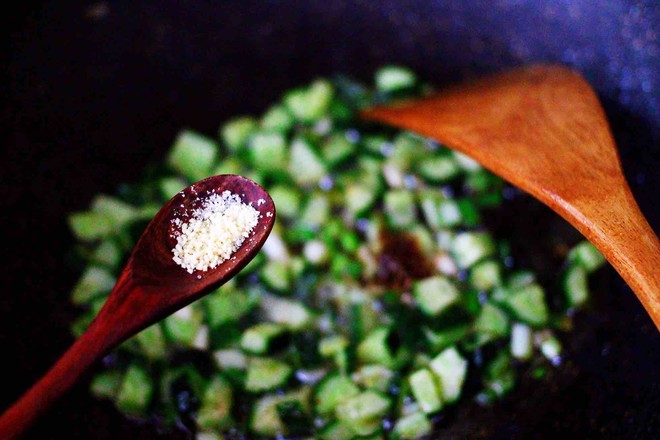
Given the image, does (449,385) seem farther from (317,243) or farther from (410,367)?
(317,243)

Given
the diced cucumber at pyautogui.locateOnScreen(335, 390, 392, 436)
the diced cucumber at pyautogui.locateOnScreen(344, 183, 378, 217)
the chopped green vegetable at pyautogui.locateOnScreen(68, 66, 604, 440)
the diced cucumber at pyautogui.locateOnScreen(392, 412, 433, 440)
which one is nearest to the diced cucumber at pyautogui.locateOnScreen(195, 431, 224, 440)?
the chopped green vegetable at pyautogui.locateOnScreen(68, 66, 604, 440)

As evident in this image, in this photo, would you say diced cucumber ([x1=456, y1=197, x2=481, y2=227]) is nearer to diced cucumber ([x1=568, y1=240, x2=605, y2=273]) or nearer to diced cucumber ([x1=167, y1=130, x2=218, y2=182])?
diced cucumber ([x1=568, y1=240, x2=605, y2=273])

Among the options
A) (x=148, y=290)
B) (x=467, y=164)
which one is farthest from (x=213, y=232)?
(x=467, y=164)

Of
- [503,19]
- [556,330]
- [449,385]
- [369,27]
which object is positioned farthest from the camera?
[369,27]

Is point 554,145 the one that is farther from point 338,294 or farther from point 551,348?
point 338,294

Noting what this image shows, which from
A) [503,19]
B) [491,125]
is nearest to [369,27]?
[503,19]

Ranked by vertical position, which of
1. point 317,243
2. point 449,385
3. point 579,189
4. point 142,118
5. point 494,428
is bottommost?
point 494,428

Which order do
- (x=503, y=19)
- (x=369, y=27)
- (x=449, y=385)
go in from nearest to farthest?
1. (x=449, y=385)
2. (x=503, y=19)
3. (x=369, y=27)
